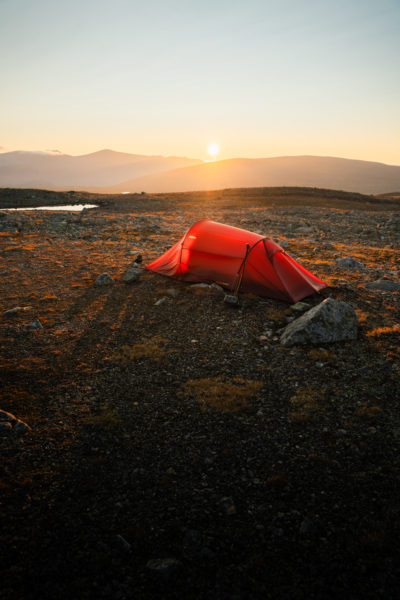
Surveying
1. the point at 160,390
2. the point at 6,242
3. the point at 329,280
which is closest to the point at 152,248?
the point at 6,242

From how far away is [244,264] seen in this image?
10305 mm

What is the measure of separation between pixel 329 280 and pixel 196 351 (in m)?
6.78

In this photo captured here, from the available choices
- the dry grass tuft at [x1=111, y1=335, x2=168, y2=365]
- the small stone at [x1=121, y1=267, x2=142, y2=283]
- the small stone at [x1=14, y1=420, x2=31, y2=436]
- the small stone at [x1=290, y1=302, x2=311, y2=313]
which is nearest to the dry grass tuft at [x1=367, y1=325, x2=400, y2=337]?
the small stone at [x1=290, y1=302, x2=311, y2=313]

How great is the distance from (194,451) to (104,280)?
27.4 feet

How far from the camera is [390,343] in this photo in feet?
25.2

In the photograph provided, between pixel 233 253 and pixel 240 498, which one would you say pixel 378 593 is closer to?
pixel 240 498

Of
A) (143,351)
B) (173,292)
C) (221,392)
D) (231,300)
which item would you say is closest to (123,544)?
(221,392)

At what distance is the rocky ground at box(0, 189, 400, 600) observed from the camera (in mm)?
3361

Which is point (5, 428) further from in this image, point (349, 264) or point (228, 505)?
point (349, 264)

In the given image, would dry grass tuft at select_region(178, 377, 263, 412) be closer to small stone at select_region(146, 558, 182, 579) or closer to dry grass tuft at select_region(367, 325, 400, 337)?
small stone at select_region(146, 558, 182, 579)

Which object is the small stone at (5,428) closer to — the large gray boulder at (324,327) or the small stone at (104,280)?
the large gray boulder at (324,327)

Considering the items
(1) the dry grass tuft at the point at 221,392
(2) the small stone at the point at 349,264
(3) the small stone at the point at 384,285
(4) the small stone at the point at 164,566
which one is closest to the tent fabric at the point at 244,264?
(3) the small stone at the point at 384,285

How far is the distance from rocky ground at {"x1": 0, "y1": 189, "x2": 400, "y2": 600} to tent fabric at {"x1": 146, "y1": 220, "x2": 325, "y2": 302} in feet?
1.90

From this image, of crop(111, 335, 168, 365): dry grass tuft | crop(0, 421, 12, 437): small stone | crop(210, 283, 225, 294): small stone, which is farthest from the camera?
crop(210, 283, 225, 294): small stone
